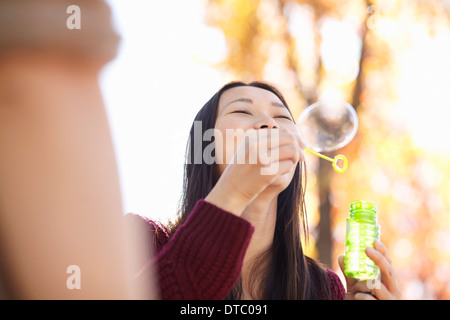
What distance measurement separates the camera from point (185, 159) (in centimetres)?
175

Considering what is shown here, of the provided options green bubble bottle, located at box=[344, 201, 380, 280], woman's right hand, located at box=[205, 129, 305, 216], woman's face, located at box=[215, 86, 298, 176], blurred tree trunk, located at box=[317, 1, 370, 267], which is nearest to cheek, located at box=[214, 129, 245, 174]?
woman's face, located at box=[215, 86, 298, 176]

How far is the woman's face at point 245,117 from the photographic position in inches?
57.2

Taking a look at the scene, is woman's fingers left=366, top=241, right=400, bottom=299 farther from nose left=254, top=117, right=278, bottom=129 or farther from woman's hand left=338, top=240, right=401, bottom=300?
nose left=254, top=117, right=278, bottom=129

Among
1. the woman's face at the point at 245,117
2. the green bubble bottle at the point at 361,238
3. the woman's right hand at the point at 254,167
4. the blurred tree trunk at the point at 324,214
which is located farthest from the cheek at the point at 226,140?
the blurred tree trunk at the point at 324,214

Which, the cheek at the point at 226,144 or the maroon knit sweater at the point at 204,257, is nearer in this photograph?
the maroon knit sweater at the point at 204,257

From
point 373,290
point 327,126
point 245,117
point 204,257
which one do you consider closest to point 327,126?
point 327,126

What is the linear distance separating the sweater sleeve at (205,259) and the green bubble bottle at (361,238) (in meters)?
0.39

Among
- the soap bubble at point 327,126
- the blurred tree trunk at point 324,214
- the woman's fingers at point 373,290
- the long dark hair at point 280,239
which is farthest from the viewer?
the blurred tree trunk at point 324,214

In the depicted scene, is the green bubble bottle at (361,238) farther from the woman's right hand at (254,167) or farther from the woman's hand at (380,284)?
the woman's right hand at (254,167)

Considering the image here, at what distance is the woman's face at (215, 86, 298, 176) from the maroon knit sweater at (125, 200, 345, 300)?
55 centimetres

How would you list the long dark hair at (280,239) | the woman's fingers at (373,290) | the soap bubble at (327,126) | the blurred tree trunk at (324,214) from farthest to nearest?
the blurred tree trunk at (324,214), the soap bubble at (327,126), the long dark hair at (280,239), the woman's fingers at (373,290)

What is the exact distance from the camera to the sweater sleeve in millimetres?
907

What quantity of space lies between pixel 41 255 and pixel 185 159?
1.42 meters

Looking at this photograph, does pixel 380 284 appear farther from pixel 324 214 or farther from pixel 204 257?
pixel 324 214
